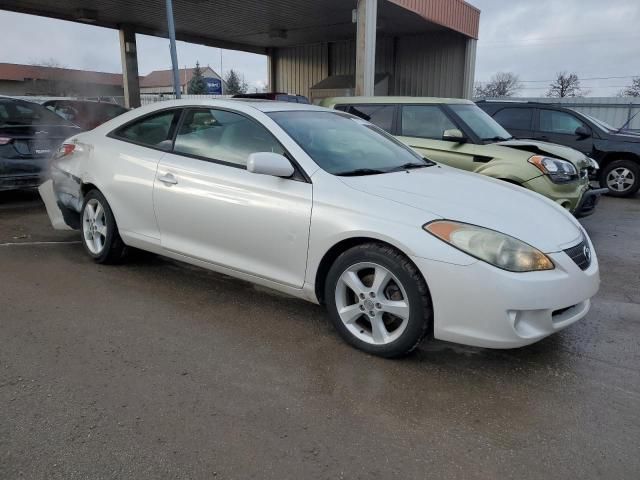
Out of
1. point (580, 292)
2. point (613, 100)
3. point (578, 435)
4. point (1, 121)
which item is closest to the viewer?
point (578, 435)

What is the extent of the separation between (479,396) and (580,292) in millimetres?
850

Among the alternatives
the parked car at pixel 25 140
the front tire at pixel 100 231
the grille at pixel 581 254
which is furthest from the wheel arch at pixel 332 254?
the parked car at pixel 25 140

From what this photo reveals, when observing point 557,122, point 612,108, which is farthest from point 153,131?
point 612,108

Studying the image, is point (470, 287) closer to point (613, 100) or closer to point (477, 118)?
point (477, 118)

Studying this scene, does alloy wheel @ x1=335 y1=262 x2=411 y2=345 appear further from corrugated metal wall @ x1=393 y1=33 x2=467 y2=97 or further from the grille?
corrugated metal wall @ x1=393 y1=33 x2=467 y2=97

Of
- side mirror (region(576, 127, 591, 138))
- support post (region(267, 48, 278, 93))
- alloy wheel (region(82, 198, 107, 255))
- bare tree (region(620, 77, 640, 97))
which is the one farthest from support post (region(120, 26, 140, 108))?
bare tree (region(620, 77, 640, 97))

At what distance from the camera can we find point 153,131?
4410 mm

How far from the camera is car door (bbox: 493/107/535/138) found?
32.7 ft

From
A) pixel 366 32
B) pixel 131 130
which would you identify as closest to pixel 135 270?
pixel 131 130

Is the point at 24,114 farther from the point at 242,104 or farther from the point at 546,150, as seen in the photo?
the point at 546,150

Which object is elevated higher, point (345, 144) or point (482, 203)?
point (345, 144)

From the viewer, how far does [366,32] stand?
11.9m

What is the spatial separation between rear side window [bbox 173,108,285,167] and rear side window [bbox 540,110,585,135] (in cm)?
784

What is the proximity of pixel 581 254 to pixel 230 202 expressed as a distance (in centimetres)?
226
